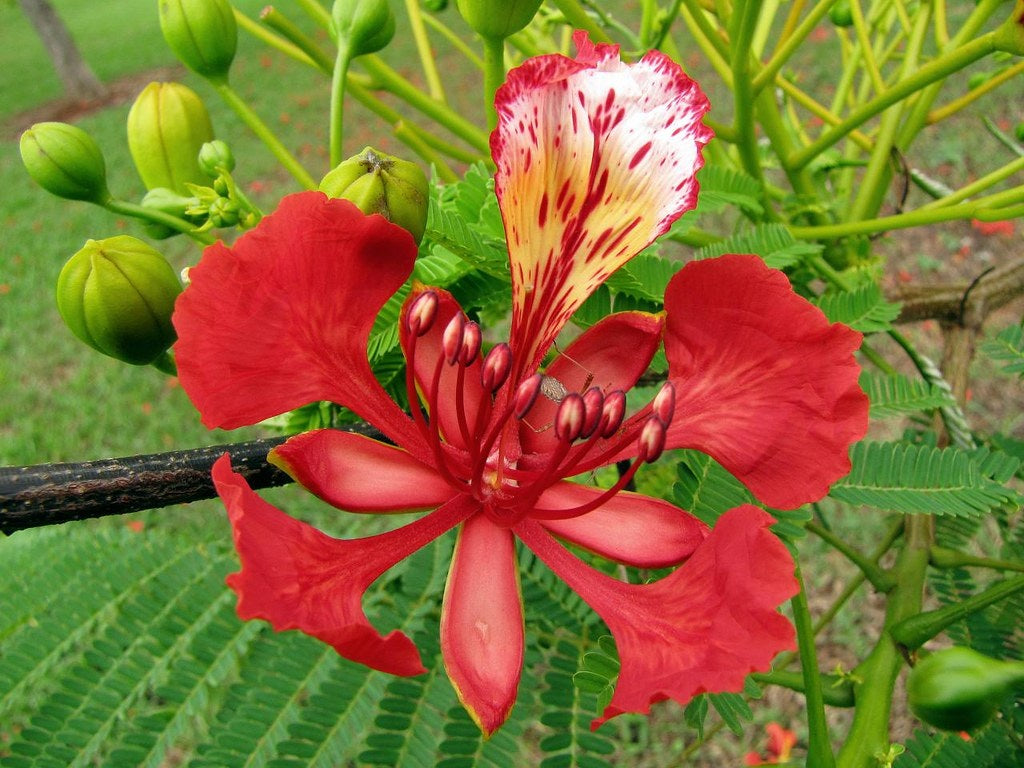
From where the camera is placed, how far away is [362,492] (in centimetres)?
85

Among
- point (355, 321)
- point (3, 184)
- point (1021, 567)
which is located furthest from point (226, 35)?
point (3, 184)

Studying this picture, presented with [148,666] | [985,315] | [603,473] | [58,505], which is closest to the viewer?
[58,505]

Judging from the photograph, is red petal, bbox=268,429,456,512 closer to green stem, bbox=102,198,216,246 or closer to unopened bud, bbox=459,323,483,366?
unopened bud, bbox=459,323,483,366

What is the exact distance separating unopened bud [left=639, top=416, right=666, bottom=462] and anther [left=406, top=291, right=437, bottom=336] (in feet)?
0.71

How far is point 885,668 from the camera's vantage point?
984 millimetres

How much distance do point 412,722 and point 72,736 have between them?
442 millimetres

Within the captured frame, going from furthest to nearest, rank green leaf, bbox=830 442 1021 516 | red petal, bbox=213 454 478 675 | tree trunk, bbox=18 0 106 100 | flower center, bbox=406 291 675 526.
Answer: tree trunk, bbox=18 0 106 100 < green leaf, bbox=830 442 1021 516 < flower center, bbox=406 291 675 526 < red petal, bbox=213 454 478 675

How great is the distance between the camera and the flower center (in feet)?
2.45

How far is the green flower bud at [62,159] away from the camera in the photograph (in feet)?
3.66

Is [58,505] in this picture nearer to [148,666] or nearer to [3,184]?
[148,666]

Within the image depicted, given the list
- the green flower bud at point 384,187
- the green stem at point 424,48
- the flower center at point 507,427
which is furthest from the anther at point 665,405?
the green stem at point 424,48

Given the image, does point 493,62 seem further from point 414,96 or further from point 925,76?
point 925,76

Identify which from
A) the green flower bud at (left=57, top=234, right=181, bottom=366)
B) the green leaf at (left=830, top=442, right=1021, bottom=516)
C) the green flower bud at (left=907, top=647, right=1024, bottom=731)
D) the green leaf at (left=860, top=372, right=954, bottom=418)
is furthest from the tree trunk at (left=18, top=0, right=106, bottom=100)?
the green flower bud at (left=907, top=647, right=1024, bottom=731)

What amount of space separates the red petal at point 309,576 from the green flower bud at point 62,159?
2.07 ft
